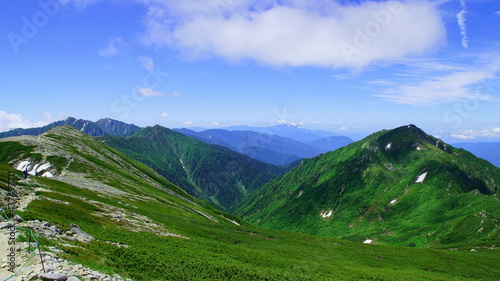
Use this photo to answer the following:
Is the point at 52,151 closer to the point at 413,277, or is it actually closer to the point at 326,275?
the point at 326,275

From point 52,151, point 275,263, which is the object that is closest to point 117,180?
point 52,151

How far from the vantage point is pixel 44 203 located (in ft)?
172

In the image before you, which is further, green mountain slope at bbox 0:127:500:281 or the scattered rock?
green mountain slope at bbox 0:127:500:281

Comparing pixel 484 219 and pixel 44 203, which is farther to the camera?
pixel 484 219

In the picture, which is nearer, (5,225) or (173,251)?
(5,225)

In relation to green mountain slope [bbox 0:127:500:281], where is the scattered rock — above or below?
above

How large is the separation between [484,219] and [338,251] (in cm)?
10980

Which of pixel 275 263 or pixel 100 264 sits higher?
pixel 100 264

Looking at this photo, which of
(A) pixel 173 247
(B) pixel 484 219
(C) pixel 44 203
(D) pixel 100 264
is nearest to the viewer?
(D) pixel 100 264

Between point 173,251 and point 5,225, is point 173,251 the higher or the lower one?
the lower one

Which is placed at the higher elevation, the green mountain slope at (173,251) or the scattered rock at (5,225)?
the scattered rock at (5,225)

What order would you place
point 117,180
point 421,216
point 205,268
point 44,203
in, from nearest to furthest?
1. point 205,268
2. point 44,203
3. point 117,180
4. point 421,216

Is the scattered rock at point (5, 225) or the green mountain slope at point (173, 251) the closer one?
the scattered rock at point (5, 225)

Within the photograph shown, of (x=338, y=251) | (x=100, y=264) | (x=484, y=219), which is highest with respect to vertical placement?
(x=484, y=219)
